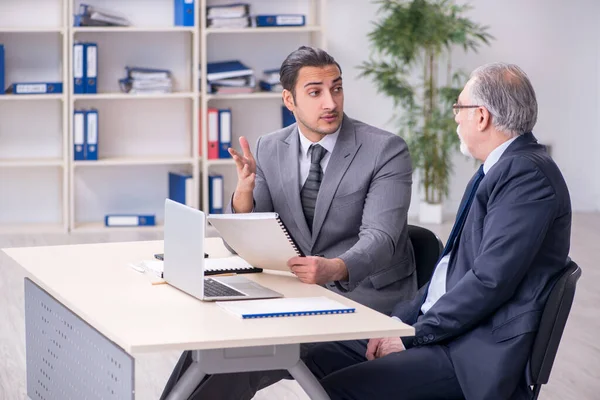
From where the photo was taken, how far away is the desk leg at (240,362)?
2104mm

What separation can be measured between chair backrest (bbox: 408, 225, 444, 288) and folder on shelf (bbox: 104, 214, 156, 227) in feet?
14.1

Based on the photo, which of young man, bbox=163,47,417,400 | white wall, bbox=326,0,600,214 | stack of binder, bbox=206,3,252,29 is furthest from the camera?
white wall, bbox=326,0,600,214

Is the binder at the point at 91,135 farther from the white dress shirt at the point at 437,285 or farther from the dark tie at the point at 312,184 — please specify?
the white dress shirt at the point at 437,285

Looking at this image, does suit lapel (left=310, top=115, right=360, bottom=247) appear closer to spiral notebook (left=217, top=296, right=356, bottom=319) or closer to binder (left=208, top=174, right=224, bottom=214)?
spiral notebook (left=217, top=296, right=356, bottom=319)

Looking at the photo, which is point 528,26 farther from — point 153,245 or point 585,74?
point 153,245

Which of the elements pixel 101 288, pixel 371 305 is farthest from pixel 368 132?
pixel 101 288

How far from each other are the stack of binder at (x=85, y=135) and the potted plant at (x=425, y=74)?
6.44 ft

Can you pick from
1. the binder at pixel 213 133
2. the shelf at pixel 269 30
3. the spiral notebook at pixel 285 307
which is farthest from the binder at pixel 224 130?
the spiral notebook at pixel 285 307

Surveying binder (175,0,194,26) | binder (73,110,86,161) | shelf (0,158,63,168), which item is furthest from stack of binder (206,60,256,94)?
shelf (0,158,63,168)

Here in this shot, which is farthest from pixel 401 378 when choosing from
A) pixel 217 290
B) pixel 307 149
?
pixel 307 149

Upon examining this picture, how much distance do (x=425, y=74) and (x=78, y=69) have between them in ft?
8.19

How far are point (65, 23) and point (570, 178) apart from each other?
13.8 ft

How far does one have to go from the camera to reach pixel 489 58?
7785 millimetres

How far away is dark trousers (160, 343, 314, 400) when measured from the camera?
2.55 m
